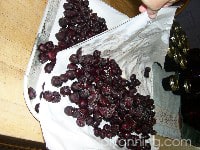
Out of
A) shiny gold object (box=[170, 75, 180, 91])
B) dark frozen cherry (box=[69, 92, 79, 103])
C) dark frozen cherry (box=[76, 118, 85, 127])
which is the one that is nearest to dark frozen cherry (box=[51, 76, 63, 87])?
dark frozen cherry (box=[69, 92, 79, 103])

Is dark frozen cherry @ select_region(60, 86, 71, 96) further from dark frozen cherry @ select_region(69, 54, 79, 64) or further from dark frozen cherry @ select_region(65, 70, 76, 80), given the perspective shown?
dark frozen cherry @ select_region(69, 54, 79, 64)

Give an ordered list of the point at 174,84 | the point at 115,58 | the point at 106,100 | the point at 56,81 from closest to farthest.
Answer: the point at 56,81, the point at 106,100, the point at 115,58, the point at 174,84

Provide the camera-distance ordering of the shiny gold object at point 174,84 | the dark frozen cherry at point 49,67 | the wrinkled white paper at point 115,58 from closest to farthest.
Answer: the wrinkled white paper at point 115,58 → the dark frozen cherry at point 49,67 → the shiny gold object at point 174,84

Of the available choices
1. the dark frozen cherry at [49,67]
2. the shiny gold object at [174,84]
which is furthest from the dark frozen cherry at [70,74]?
the shiny gold object at [174,84]

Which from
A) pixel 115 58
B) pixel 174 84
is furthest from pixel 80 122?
pixel 174 84

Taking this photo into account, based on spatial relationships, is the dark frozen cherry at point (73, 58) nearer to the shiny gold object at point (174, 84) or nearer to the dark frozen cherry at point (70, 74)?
the dark frozen cherry at point (70, 74)

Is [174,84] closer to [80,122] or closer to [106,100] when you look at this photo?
[106,100]
